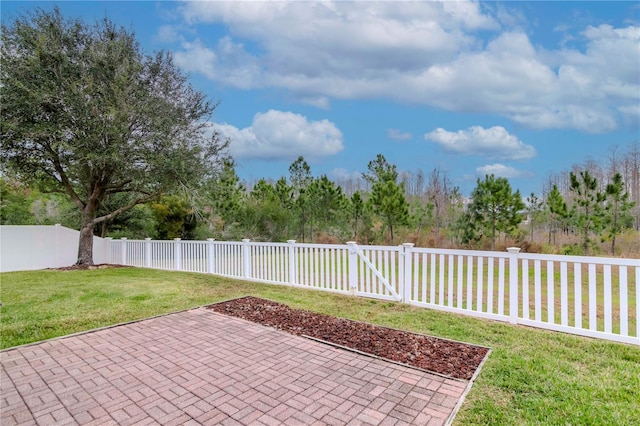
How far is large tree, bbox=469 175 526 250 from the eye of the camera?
545 inches

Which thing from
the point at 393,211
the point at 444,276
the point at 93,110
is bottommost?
the point at 444,276

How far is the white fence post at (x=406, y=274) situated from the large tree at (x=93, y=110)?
7.36 meters

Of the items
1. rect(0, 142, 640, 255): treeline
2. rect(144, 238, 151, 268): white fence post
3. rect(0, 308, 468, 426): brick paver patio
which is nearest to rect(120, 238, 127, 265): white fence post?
rect(144, 238, 151, 268): white fence post

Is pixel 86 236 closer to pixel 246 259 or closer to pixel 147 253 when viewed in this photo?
pixel 147 253

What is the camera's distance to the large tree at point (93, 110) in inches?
360

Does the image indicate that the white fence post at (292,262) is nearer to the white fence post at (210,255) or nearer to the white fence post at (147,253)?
the white fence post at (210,255)

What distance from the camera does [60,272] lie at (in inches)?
382

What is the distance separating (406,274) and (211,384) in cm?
361

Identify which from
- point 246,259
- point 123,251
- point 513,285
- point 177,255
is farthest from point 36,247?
point 513,285

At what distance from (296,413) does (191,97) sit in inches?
436

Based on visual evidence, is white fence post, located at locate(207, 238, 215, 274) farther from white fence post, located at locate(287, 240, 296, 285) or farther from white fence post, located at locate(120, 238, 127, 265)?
white fence post, located at locate(120, 238, 127, 265)

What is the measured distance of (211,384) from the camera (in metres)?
2.86

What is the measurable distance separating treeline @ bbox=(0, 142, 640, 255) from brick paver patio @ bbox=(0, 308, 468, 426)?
7786 mm

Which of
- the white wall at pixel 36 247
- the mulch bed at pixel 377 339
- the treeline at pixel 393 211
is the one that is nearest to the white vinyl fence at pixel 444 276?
the mulch bed at pixel 377 339
